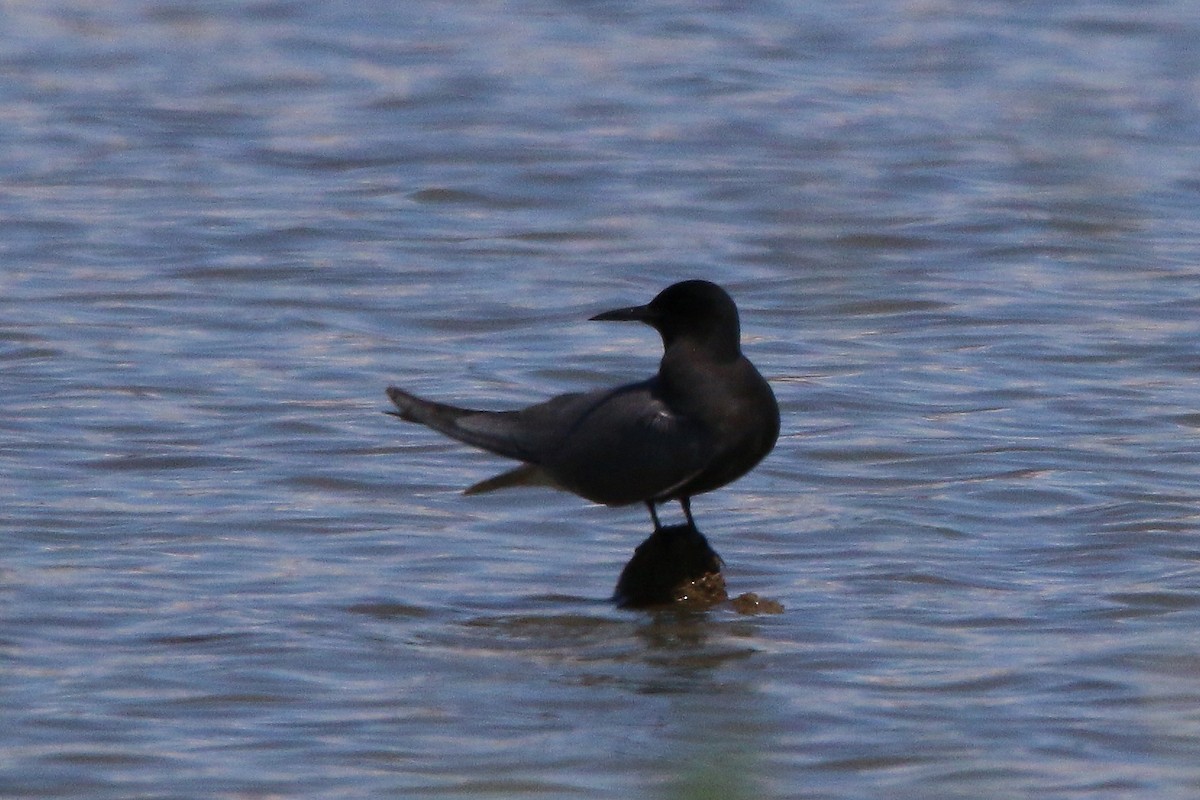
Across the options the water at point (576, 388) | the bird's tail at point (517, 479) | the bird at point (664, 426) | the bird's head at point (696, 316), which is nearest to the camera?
the water at point (576, 388)

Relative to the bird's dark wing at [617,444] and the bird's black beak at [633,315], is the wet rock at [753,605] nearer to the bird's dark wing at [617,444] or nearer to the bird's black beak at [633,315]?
the bird's dark wing at [617,444]

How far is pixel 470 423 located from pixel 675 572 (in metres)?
0.76

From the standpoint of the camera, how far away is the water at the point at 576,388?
545 cm

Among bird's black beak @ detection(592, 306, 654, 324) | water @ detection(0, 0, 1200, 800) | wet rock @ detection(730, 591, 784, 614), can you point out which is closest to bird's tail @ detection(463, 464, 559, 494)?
water @ detection(0, 0, 1200, 800)

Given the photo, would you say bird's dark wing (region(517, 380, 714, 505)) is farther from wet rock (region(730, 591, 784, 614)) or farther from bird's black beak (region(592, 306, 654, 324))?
wet rock (region(730, 591, 784, 614))

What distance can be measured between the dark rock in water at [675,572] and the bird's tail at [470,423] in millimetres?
464

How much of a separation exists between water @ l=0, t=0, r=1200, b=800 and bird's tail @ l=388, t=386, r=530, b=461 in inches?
17.4

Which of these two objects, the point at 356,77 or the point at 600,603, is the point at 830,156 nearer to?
the point at 356,77

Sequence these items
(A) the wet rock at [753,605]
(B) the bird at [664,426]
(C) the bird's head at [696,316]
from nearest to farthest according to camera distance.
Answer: (B) the bird at [664,426]
(C) the bird's head at [696,316]
(A) the wet rock at [753,605]

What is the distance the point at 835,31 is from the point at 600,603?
38.1 ft

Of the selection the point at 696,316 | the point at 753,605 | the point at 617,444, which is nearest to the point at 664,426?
the point at 617,444

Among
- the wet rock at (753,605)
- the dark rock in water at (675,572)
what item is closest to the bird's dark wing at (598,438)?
the dark rock in water at (675,572)

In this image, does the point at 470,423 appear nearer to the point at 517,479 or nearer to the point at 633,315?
the point at 517,479

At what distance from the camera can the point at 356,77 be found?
1631 cm
